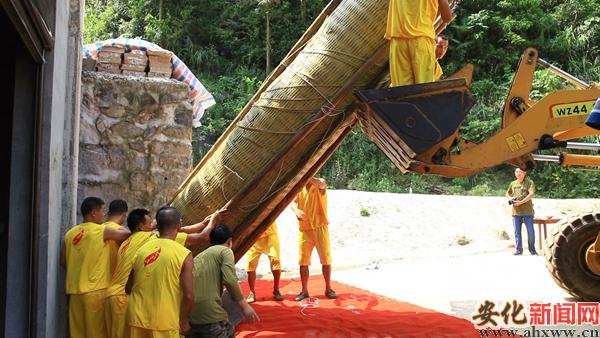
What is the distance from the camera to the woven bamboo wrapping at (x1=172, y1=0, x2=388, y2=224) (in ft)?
14.4

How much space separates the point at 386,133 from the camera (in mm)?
4141

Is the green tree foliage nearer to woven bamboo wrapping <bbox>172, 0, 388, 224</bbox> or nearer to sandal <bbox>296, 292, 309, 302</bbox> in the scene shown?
sandal <bbox>296, 292, 309, 302</bbox>

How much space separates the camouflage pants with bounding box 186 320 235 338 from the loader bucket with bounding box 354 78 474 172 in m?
1.71

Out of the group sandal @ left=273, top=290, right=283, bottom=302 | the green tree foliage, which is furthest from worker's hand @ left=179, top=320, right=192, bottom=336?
the green tree foliage

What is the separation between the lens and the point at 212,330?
3.79 metres

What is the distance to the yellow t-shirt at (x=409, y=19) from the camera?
13.4ft

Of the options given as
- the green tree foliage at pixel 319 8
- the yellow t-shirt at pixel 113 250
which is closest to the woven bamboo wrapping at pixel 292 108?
the yellow t-shirt at pixel 113 250

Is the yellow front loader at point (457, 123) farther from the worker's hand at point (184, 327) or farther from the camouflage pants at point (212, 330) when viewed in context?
the worker's hand at point (184, 327)

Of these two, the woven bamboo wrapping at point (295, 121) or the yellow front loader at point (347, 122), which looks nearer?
the yellow front loader at point (347, 122)

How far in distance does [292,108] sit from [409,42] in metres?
1.01

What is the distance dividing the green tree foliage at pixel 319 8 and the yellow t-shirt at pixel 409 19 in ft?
48.9

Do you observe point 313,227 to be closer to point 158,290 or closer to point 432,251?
point 158,290

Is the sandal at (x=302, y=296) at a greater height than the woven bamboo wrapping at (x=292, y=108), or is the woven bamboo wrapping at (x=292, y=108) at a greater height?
the woven bamboo wrapping at (x=292, y=108)

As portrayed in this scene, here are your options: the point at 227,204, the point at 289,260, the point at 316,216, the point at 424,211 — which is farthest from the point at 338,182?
the point at 227,204
